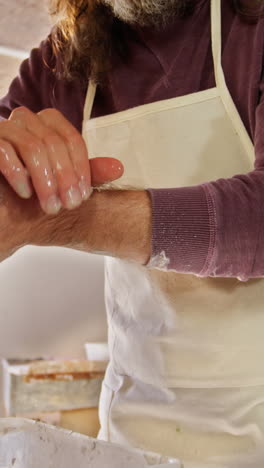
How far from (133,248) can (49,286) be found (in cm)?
99

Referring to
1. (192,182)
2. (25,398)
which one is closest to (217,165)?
(192,182)

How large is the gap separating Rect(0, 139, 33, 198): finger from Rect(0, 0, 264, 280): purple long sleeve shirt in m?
0.19

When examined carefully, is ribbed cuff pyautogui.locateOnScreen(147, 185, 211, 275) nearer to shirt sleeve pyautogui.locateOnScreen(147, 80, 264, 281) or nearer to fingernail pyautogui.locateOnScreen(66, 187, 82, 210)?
shirt sleeve pyautogui.locateOnScreen(147, 80, 264, 281)

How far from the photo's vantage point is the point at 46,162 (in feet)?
1.70

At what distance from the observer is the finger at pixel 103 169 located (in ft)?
1.91

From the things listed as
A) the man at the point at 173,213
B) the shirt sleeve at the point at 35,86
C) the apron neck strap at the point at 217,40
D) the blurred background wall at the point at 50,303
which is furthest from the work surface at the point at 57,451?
the blurred background wall at the point at 50,303

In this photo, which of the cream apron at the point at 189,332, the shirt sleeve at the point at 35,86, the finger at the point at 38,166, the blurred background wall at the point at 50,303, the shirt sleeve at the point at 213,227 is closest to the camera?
the finger at the point at 38,166

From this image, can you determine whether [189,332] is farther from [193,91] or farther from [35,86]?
[35,86]

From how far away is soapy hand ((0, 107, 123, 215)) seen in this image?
520 mm

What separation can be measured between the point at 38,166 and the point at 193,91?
1.71 ft

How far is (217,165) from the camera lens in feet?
2.98

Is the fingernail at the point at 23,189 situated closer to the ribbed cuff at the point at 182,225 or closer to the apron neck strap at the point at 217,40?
the ribbed cuff at the point at 182,225

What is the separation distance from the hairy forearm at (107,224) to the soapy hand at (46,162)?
0.29ft

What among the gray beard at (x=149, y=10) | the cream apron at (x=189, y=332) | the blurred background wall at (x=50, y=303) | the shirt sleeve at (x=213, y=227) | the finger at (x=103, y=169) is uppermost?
the gray beard at (x=149, y=10)
